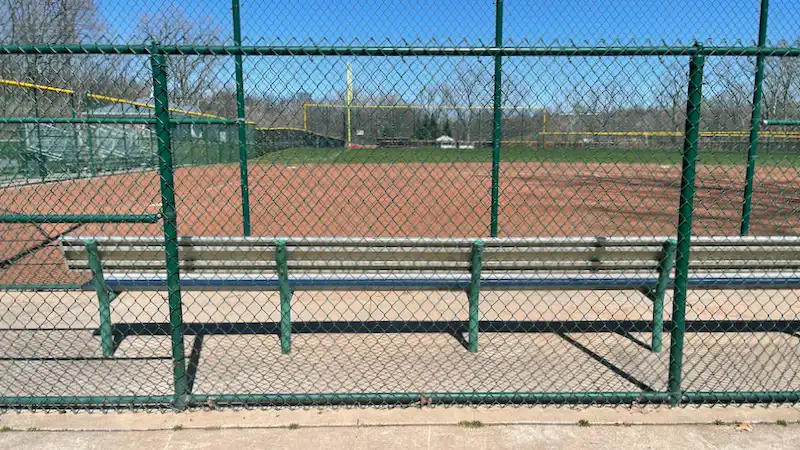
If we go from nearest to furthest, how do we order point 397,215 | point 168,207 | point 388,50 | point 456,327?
point 388,50, point 168,207, point 456,327, point 397,215

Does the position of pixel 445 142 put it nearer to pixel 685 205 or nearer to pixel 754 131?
pixel 685 205

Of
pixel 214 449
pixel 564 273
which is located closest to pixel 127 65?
pixel 214 449

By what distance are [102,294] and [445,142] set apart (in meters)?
2.37

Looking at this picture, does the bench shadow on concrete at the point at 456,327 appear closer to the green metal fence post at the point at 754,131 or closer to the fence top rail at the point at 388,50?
the green metal fence post at the point at 754,131

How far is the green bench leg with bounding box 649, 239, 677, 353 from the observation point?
12.1 feet

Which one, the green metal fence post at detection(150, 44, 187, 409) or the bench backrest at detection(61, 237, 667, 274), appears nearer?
the green metal fence post at detection(150, 44, 187, 409)

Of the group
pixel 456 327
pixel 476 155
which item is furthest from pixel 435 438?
pixel 476 155

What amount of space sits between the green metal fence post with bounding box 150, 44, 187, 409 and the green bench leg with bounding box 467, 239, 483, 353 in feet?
5.69

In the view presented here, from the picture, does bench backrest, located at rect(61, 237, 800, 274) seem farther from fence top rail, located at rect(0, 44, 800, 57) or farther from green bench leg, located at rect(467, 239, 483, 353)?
fence top rail, located at rect(0, 44, 800, 57)

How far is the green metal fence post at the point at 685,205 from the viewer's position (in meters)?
2.77

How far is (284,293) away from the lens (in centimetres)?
375

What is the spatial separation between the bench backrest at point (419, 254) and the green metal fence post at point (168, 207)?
73cm

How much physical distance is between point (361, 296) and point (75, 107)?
12.2 ft

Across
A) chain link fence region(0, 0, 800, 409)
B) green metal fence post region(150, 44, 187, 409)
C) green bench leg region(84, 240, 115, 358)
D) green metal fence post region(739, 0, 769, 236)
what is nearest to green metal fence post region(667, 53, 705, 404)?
chain link fence region(0, 0, 800, 409)
